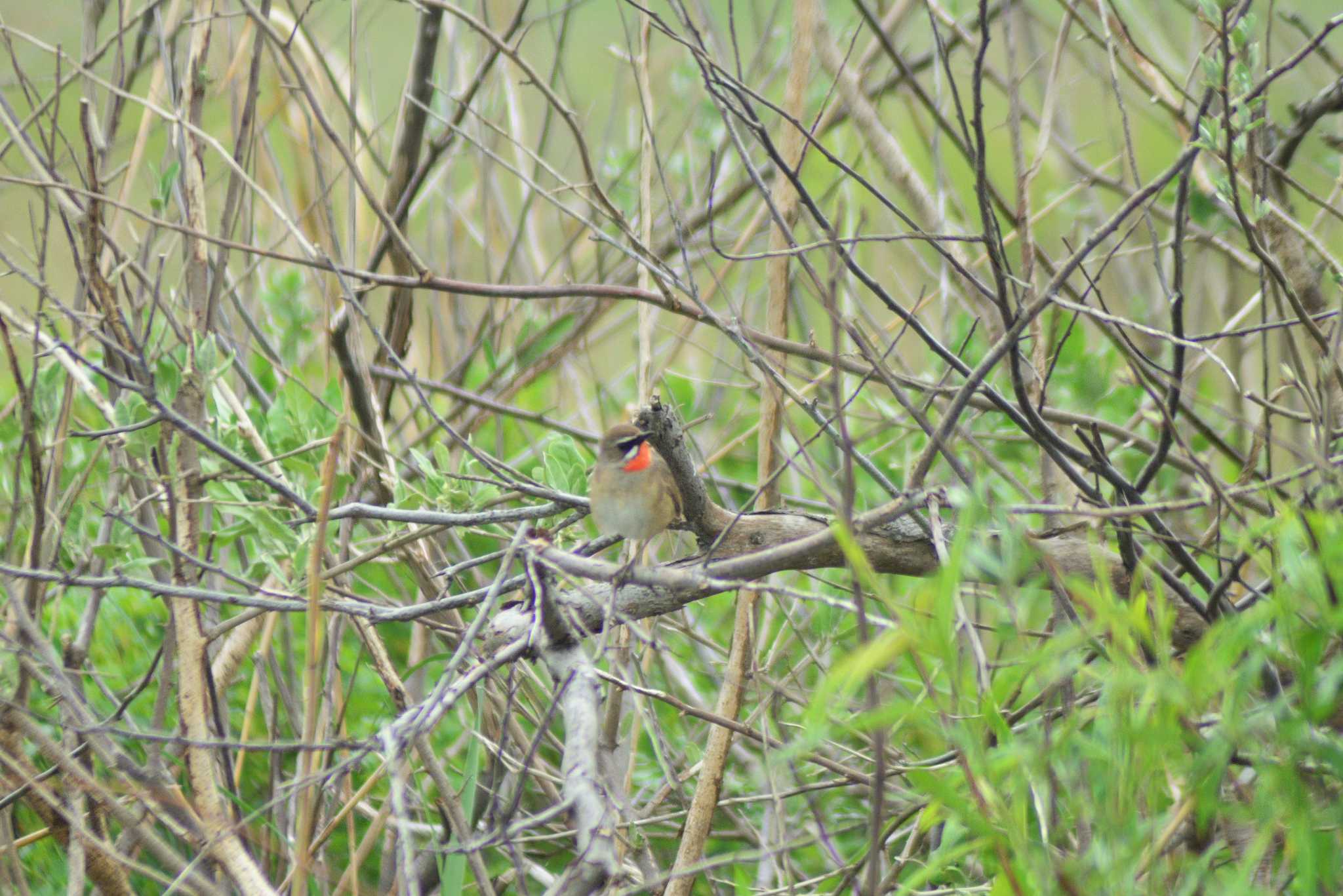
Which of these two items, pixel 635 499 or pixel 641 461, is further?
pixel 641 461

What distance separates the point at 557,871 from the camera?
4.04m

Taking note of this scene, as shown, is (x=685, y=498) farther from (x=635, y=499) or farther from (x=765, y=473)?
(x=765, y=473)

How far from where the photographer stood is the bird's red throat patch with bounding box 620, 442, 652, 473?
10.1ft

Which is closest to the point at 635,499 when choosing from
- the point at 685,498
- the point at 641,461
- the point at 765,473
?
the point at 641,461

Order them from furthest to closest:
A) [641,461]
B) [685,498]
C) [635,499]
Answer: [641,461] → [635,499] → [685,498]

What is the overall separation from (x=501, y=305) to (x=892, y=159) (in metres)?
2.76

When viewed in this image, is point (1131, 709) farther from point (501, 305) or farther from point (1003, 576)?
point (501, 305)

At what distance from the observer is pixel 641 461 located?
3.16m

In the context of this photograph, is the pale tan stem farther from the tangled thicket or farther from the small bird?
the small bird

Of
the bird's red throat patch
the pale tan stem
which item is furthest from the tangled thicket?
the bird's red throat patch

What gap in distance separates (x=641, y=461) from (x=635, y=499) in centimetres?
19

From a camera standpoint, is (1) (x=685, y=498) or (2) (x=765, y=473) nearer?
(1) (x=685, y=498)

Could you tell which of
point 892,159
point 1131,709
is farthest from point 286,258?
point 1131,709

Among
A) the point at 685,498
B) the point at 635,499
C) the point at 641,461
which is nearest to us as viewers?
the point at 685,498
